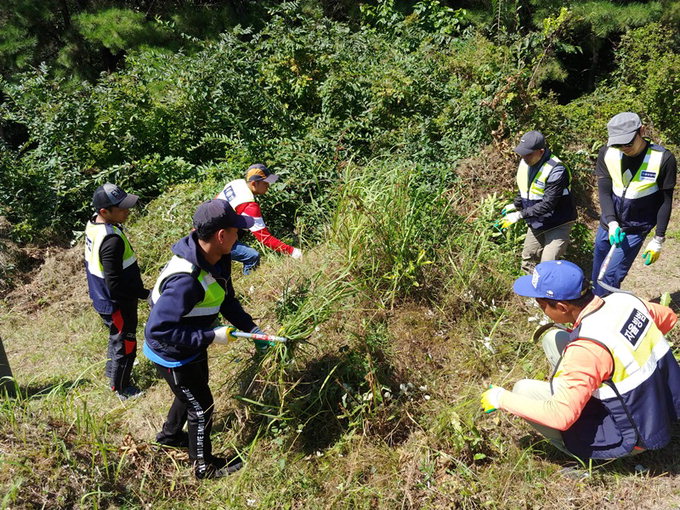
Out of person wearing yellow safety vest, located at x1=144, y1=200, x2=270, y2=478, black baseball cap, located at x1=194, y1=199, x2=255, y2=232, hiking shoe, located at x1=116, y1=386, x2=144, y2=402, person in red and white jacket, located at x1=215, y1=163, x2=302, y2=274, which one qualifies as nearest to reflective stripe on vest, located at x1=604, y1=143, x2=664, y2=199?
person in red and white jacket, located at x1=215, y1=163, x2=302, y2=274

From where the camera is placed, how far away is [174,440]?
9.90 ft

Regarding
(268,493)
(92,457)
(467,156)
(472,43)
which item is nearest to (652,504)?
(268,493)

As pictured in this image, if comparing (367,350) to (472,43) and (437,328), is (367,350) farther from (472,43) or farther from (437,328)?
(472,43)

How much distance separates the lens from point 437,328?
382cm

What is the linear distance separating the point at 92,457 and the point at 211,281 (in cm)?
114

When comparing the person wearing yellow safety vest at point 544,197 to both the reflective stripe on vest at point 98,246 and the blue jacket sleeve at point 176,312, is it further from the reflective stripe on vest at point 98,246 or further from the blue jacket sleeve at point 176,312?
the reflective stripe on vest at point 98,246

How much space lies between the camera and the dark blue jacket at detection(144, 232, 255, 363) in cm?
254

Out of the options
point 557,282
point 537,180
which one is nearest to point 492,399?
point 557,282

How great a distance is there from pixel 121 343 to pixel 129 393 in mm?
382

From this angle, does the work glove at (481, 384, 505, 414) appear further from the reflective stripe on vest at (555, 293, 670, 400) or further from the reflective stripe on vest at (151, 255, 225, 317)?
the reflective stripe on vest at (151, 255, 225, 317)

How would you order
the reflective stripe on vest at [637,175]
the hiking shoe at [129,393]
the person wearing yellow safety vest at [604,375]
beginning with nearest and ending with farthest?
the person wearing yellow safety vest at [604,375] → the reflective stripe on vest at [637,175] → the hiking shoe at [129,393]

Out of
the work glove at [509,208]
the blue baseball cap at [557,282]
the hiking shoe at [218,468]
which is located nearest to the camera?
the blue baseball cap at [557,282]

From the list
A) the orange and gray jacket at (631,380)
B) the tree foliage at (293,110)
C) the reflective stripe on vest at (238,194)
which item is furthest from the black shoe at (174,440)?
the tree foliage at (293,110)

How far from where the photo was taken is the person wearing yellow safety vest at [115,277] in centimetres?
343
